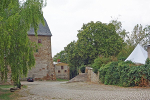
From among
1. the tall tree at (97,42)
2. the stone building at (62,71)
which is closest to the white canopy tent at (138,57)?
the tall tree at (97,42)

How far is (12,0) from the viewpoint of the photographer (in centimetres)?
1043

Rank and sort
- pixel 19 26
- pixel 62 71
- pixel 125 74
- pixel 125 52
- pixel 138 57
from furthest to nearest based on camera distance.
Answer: pixel 62 71
pixel 125 52
pixel 138 57
pixel 125 74
pixel 19 26

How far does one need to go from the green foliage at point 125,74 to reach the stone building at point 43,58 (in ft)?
57.6

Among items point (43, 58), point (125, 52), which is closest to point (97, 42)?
point (125, 52)

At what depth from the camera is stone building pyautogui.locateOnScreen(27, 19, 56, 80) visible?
35.9m

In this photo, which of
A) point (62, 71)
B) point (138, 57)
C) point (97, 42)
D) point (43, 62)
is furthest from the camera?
point (62, 71)

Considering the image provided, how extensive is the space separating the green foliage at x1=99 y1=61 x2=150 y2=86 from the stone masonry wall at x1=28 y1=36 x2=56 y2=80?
17552 mm

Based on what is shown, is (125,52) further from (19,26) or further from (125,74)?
(19,26)

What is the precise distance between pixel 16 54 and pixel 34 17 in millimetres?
2149

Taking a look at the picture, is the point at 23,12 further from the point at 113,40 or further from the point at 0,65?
the point at 113,40

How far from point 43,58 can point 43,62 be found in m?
0.73

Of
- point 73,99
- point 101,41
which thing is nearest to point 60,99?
point 73,99

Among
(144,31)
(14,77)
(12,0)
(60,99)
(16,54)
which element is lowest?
(60,99)

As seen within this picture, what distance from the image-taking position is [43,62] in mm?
36312
